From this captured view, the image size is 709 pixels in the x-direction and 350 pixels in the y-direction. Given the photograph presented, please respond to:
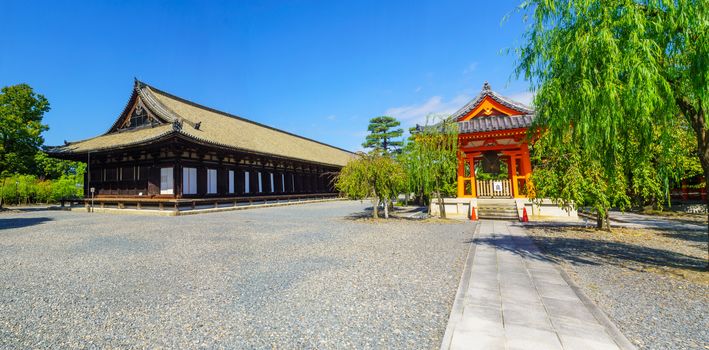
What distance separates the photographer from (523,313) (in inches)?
137

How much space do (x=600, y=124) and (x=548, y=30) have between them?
1924mm

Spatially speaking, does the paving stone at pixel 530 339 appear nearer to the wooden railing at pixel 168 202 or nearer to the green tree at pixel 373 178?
the green tree at pixel 373 178

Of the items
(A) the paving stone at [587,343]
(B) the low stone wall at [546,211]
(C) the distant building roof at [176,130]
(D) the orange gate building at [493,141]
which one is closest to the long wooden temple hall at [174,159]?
(C) the distant building roof at [176,130]

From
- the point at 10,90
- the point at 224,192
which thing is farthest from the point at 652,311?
the point at 10,90

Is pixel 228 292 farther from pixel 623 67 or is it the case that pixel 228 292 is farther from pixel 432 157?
pixel 432 157

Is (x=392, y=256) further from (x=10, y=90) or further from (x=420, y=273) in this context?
(x=10, y=90)

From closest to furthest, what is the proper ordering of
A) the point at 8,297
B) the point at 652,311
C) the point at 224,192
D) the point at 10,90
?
1. the point at 652,311
2. the point at 8,297
3. the point at 224,192
4. the point at 10,90

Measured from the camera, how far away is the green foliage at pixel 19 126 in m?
23.7

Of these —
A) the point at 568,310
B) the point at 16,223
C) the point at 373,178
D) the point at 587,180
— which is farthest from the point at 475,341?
the point at 16,223

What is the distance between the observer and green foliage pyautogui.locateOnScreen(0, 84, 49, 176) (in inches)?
934

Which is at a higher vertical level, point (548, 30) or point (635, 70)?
point (548, 30)

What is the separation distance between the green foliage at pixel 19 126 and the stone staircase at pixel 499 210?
33.6 meters

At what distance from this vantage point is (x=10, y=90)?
2603 centimetres

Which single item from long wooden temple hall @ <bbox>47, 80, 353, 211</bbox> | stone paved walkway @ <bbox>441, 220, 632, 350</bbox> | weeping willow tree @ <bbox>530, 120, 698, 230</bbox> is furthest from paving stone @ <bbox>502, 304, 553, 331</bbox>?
long wooden temple hall @ <bbox>47, 80, 353, 211</bbox>
